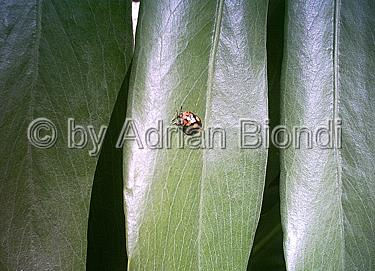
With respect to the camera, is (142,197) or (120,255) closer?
(142,197)

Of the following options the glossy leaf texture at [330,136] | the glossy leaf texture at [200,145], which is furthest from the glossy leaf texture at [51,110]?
the glossy leaf texture at [330,136]

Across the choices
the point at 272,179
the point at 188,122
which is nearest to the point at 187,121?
the point at 188,122

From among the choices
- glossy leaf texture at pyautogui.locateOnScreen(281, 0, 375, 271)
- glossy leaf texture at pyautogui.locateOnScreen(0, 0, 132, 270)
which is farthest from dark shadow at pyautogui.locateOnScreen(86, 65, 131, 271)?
glossy leaf texture at pyautogui.locateOnScreen(281, 0, 375, 271)

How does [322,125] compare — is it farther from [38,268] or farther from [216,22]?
[38,268]

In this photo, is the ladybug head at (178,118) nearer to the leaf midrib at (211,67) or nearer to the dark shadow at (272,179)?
the leaf midrib at (211,67)

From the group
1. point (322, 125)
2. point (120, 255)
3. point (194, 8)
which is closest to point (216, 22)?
point (194, 8)

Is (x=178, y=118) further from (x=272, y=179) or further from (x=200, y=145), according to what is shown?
(x=272, y=179)
